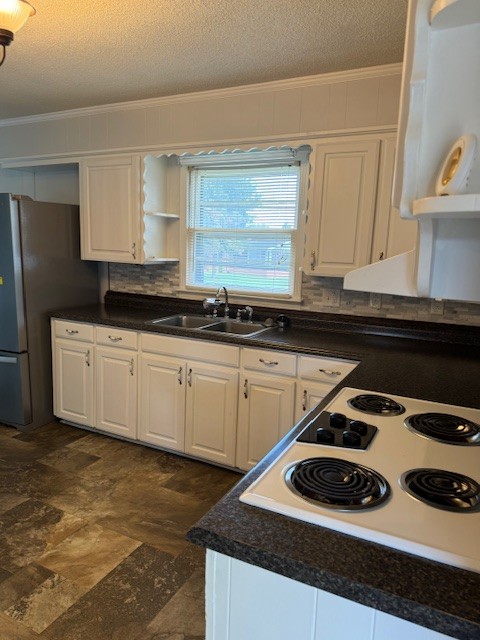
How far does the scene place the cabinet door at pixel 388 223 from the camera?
245cm

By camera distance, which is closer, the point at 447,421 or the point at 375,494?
the point at 375,494

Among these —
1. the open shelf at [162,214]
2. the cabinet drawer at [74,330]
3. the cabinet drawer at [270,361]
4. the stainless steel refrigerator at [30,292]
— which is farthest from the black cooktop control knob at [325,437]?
the stainless steel refrigerator at [30,292]

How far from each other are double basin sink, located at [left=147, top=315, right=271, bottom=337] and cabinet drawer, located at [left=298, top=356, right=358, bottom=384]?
0.55 m

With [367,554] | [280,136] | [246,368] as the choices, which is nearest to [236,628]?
[367,554]

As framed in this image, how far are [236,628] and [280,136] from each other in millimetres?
2568

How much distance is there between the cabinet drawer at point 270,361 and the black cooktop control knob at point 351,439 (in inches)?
50.1

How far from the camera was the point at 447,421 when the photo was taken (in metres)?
1.36

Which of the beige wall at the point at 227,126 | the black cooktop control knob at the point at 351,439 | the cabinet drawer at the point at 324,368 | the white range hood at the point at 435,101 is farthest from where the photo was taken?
the beige wall at the point at 227,126

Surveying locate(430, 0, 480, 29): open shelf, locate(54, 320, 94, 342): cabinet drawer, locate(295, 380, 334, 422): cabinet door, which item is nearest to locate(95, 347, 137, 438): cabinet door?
locate(54, 320, 94, 342): cabinet drawer

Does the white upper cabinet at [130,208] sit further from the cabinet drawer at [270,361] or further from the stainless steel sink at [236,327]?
the cabinet drawer at [270,361]

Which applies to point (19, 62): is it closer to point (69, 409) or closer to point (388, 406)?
point (69, 409)

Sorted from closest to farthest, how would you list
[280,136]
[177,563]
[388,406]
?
[388,406]
[177,563]
[280,136]

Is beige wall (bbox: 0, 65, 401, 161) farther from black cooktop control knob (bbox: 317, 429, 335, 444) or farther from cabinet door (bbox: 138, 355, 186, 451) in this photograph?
black cooktop control knob (bbox: 317, 429, 335, 444)

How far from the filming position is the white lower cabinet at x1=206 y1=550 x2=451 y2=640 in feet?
2.48
